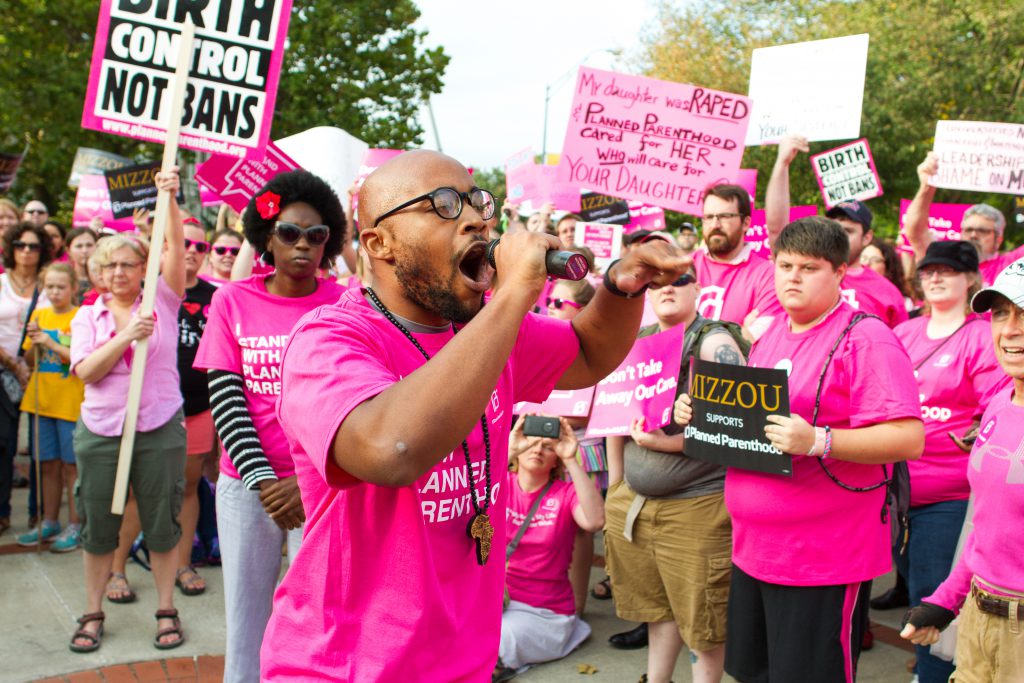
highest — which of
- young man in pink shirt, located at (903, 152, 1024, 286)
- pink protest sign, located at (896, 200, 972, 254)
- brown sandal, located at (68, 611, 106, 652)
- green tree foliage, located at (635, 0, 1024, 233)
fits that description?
green tree foliage, located at (635, 0, 1024, 233)

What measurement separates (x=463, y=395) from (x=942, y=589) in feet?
7.21

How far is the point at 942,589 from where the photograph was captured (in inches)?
119

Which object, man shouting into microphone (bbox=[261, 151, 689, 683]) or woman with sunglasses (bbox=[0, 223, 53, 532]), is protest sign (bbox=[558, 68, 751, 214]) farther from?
woman with sunglasses (bbox=[0, 223, 53, 532])

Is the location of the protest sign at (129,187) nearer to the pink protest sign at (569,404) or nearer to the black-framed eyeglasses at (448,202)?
the pink protest sign at (569,404)

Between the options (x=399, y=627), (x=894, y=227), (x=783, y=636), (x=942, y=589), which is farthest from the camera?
(x=894, y=227)

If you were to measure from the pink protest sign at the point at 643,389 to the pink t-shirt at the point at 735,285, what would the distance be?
1119 millimetres

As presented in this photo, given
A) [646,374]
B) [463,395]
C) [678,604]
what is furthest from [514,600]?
[463,395]

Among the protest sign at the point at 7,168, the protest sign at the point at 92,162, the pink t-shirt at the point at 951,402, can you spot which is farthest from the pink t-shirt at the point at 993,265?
the protest sign at the point at 92,162

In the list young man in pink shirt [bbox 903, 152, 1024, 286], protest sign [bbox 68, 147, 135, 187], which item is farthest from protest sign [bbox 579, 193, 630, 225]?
protest sign [bbox 68, 147, 135, 187]

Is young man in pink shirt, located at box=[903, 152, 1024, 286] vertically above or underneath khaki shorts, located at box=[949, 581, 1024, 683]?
above

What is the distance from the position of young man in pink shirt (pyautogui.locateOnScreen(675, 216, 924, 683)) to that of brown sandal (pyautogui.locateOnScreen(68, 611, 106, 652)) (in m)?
3.34

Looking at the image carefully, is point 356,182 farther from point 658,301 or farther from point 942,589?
point 942,589

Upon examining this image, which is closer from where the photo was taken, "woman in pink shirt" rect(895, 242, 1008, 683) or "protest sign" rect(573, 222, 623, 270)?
"woman in pink shirt" rect(895, 242, 1008, 683)

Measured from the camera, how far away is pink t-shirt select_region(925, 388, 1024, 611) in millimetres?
2744
